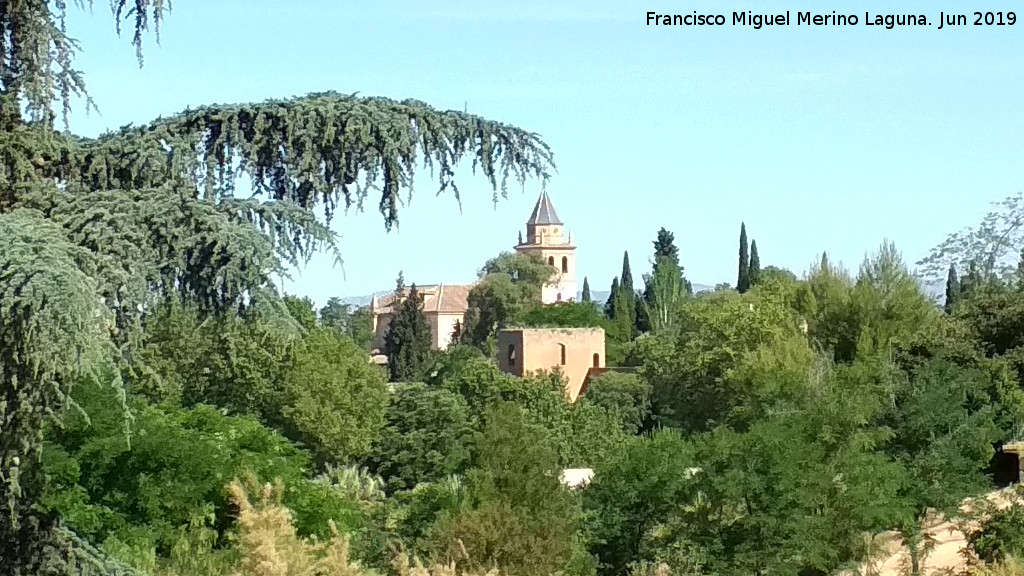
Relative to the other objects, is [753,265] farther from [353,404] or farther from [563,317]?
[353,404]

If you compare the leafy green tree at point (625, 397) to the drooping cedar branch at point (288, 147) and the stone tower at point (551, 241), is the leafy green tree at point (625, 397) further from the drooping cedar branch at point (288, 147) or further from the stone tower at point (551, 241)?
the stone tower at point (551, 241)

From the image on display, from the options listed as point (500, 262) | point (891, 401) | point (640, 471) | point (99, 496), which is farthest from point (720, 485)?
point (500, 262)

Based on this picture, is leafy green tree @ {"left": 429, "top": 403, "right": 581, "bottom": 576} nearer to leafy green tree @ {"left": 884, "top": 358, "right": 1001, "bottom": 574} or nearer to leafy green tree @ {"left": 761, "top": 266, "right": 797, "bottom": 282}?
leafy green tree @ {"left": 884, "top": 358, "right": 1001, "bottom": 574}

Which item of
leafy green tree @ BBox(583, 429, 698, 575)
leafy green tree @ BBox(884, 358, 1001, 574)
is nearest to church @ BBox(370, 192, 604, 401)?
leafy green tree @ BBox(884, 358, 1001, 574)

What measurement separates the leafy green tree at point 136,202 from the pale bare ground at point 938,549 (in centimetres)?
996

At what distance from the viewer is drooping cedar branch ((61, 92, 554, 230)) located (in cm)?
470

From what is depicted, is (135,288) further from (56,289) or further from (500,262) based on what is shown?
(500,262)

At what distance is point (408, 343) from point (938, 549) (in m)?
41.3

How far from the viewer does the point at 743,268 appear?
226 ft

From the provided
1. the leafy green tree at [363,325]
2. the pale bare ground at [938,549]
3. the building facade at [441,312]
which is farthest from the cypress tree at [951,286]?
the pale bare ground at [938,549]

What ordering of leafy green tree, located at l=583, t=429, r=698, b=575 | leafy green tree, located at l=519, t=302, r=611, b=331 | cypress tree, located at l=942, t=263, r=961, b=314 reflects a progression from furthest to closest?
leafy green tree, located at l=519, t=302, r=611, b=331 → cypress tree, located at l=942, t=263, r=961, b=314 → leafy green tree, located at l=583, t=429, r=698, b=575

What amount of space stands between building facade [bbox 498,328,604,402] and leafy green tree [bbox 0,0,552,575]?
5386cm

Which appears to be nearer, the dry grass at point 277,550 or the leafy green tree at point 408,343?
the dry grass at point 277,550

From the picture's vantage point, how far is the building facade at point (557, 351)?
194ft
